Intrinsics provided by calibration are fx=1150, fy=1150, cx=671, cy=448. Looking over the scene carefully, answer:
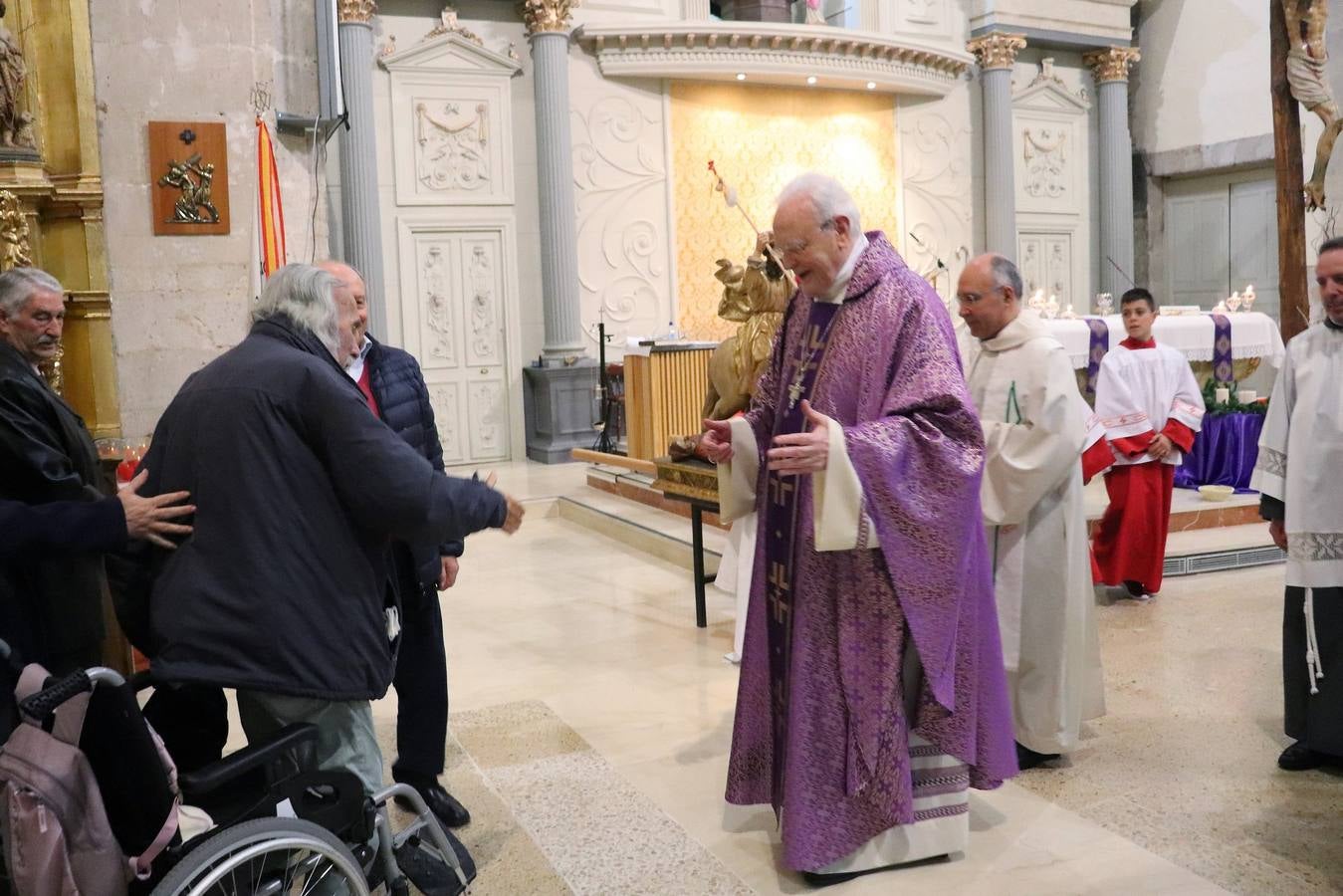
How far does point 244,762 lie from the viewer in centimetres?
217

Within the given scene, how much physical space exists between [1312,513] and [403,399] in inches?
108

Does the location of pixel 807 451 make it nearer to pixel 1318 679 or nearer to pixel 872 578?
pixel 872 578

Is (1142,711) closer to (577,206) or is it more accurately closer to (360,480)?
(360,480)

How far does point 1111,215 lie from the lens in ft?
47.8

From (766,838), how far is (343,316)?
184 cm

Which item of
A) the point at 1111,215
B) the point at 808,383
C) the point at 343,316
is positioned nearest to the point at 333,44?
the point at 343,316

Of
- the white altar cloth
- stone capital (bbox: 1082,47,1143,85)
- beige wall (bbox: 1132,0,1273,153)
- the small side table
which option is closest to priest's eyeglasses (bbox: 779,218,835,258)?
the small side table

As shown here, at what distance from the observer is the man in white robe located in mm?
3410

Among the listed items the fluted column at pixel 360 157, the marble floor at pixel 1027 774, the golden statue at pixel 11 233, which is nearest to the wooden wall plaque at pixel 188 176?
the golden statue at pixel 11 233

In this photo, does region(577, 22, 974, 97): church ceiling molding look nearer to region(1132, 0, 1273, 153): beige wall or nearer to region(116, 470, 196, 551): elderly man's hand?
region(1132, 0, 1273, 153): beige wall

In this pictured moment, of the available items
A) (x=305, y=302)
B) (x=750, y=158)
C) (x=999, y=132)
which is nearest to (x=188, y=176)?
(x=305, y=302)

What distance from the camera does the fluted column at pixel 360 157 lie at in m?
10.4

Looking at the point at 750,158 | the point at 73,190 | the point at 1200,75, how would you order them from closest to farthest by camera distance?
1. the point at 73,190
2. the point at 750,158
3. the point at 1200,75

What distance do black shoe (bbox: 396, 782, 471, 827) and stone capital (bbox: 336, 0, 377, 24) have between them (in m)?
8.68
